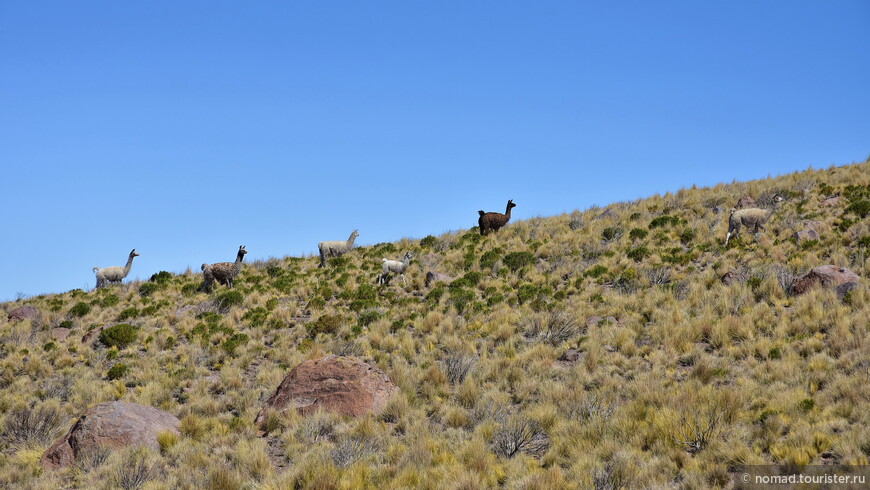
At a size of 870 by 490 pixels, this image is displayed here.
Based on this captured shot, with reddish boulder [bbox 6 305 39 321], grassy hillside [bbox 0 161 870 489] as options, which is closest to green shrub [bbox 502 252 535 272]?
grassy hillside [bbox 0 161 870 489]

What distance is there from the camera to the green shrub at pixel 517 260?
924 inches

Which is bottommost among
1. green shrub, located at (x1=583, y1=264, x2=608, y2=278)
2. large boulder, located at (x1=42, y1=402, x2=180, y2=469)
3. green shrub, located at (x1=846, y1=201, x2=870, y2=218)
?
large boulder, located at (x1=42, y1=402, x2=180, y2=469)

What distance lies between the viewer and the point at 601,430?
960cm

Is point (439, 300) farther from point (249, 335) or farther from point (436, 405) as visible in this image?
point (436, 405)

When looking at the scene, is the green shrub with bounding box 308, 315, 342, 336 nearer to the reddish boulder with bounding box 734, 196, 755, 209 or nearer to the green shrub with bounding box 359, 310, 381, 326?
the green shrub with bounding box 359, 310, 381, 326

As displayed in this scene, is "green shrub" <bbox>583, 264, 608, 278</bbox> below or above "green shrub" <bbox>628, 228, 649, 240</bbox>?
below

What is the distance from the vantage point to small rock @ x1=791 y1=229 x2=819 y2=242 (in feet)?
64.1

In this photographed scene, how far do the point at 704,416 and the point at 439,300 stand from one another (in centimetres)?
1221

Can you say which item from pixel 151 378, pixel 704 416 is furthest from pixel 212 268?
pixel 704 416

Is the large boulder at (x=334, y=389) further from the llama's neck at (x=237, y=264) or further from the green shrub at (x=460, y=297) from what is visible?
the llama's neck at (x=237, y=264)

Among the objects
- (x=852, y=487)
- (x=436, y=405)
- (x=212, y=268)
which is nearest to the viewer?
(x=852, y=487)

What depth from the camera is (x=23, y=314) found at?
23234 millimetres

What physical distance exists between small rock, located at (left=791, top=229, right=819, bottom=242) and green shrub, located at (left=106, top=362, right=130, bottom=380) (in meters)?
23.1

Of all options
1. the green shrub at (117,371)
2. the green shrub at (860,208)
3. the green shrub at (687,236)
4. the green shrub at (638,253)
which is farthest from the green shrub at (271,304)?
the green shrub at (860,208)
